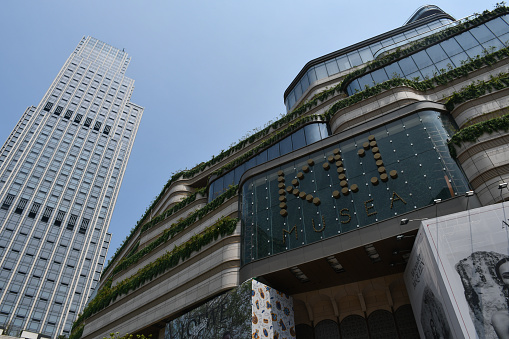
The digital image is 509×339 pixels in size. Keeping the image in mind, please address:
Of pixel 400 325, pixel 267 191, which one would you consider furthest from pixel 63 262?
pixel 400 325

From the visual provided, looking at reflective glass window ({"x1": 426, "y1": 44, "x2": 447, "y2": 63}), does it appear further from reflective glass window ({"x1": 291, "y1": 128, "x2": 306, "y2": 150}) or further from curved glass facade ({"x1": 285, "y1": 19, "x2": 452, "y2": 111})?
reflective glass window ({"x1": 291, "y1": 128, "x2": 306, "y2": 150})

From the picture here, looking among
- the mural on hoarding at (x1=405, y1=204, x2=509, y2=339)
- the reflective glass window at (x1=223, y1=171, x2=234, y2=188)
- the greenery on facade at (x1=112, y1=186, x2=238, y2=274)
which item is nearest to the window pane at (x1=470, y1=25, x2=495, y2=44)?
the mural on hoarding at (x1=405, y1=204, x2=509, y2=339)

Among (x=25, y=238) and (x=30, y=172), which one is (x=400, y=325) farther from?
(x=30, y=172)

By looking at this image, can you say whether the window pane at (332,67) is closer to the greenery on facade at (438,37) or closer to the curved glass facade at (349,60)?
the curved glass facade at (349,60)

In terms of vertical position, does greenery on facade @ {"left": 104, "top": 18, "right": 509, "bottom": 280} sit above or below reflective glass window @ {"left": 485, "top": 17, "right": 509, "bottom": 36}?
below

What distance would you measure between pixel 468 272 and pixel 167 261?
2206 cm

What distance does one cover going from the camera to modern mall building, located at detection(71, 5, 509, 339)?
1986 cm

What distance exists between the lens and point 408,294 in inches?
818

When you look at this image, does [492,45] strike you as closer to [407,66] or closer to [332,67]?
[407,66]

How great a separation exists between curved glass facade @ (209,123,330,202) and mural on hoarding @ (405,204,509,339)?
49.5ft

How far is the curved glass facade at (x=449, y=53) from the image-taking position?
28812 mm

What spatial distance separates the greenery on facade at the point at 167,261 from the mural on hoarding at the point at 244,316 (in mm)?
5361

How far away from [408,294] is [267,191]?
1131 cm

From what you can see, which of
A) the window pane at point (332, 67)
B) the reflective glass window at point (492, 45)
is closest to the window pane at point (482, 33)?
the reflective glass window at point (492, 45)
